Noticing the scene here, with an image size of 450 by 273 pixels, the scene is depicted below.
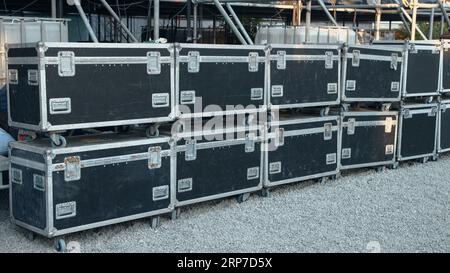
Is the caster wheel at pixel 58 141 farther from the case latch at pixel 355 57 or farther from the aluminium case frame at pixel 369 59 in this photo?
the case latch at pixel 355 57

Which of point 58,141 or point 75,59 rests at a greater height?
point 75,59

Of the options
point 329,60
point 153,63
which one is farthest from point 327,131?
point 153,63

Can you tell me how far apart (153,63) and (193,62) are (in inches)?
20.7

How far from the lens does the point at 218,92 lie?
6.90 meters

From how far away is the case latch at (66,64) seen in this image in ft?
18.0

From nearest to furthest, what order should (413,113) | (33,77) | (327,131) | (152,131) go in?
(33,77)
(152,131)
(327,131)
(413,113)

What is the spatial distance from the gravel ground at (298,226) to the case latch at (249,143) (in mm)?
594

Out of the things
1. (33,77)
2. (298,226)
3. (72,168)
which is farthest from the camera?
(298,226)

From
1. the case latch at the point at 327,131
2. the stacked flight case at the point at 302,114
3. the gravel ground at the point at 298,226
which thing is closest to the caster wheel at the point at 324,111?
the stacked flight case at the point at 302,114

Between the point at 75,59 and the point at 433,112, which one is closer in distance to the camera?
the point at 75,59

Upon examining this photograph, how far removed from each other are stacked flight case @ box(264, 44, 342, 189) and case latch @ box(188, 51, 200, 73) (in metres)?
1.14

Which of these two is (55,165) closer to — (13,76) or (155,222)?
(13,76)

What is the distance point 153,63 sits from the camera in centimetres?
620

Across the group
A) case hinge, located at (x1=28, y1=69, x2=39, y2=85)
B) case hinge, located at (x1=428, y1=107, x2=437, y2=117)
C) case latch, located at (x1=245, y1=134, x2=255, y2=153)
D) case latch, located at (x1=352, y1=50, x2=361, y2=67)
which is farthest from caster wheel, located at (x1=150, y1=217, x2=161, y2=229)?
case hinge, located at (x1=428, y1=107, x2=437, y2=117)
